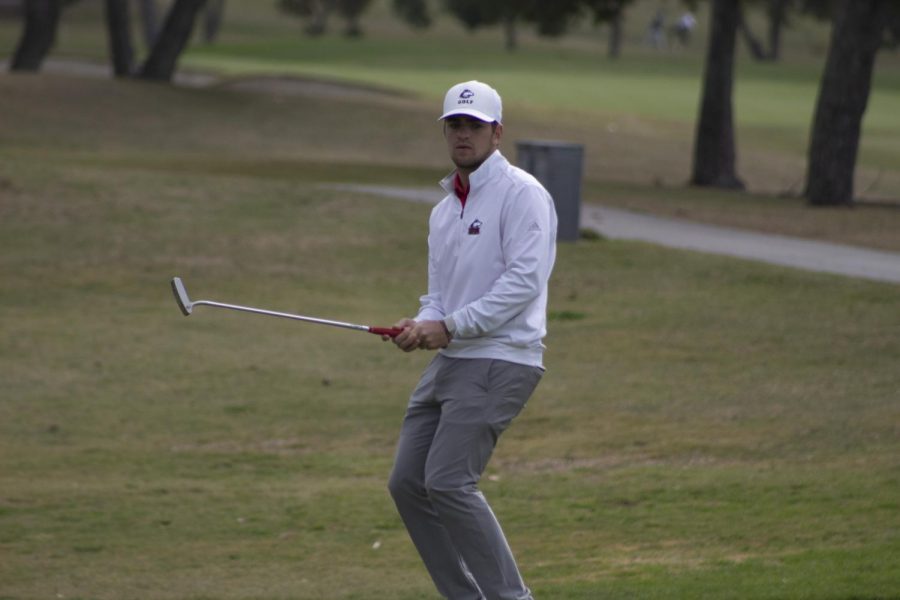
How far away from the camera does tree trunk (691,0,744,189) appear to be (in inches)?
1105

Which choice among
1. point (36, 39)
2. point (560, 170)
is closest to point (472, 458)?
point (560, 170)

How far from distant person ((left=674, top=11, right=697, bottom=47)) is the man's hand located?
93.6m

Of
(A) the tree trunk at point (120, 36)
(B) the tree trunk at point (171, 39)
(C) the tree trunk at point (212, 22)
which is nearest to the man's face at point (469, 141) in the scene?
(B) the tree trunk at point (171, 39)

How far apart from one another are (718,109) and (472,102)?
2400 cm

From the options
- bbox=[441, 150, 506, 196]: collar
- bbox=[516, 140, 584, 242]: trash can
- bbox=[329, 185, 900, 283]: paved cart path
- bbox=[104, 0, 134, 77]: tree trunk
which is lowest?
bbox=[104, 0, 134, 77]: tree trunk

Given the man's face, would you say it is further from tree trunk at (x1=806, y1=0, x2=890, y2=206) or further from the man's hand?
tree trunk at (x1=806, y1=0, x2=890, y2=206)

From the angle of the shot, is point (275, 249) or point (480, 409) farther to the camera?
point (275, 249)

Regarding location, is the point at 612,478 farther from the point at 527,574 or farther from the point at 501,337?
the point at 501,337

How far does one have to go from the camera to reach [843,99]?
24.1m

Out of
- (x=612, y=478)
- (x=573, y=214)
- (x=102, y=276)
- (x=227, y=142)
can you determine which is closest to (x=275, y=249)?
(x=102, y=276)

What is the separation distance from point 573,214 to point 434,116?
20.7 meters

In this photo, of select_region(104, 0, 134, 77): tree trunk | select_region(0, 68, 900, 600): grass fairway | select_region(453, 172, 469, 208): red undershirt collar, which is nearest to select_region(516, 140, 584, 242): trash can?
select_region(0, 68, 900, 600): grass fairway

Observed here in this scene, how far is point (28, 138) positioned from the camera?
2961 centimetres

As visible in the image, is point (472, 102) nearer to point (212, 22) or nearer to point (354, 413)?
point (354, 413)
